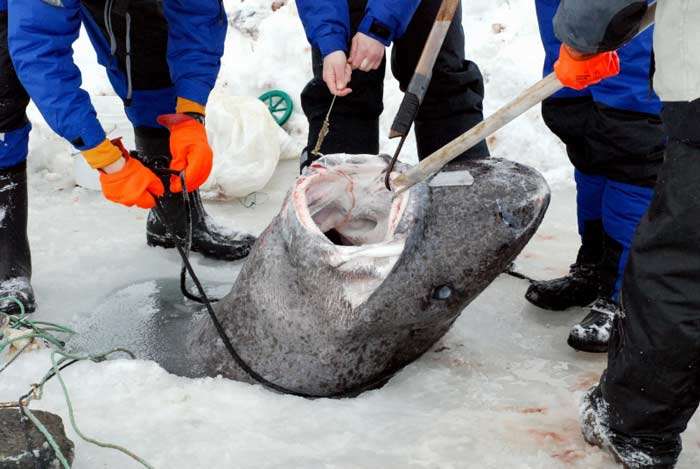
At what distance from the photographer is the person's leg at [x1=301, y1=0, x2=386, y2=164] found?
3.72 metres

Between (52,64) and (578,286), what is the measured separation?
244cm

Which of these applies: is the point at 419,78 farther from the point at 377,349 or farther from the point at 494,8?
the point at 494,8

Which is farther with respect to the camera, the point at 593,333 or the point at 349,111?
the point at 349,111

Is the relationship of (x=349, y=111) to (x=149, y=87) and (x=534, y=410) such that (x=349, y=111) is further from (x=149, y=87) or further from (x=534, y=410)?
(x=534, y=410)

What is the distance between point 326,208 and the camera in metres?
2.64

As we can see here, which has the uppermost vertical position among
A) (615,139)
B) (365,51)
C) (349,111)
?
(365,51)

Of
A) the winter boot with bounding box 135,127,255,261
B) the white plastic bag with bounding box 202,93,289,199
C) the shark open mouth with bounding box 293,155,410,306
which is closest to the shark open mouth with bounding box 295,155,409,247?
the shark open mouth with bounding box 293,155,410,306

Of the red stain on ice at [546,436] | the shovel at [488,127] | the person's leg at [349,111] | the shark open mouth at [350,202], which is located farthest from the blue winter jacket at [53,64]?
the red stain on ice at [546,436]

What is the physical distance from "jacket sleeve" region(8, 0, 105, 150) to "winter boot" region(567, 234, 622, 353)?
2.04m

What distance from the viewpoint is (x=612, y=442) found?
2.27m

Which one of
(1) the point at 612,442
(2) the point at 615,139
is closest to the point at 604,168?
(2) the point at 615,139

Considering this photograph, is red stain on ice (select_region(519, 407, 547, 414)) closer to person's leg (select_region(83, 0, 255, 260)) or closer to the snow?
the snow

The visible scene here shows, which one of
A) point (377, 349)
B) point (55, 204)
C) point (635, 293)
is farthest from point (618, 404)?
point (55, 204)

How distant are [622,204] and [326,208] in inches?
51.0
